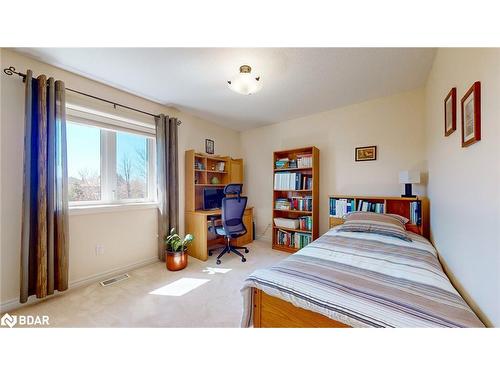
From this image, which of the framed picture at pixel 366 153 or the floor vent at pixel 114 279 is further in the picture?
the framed picture at pixel 366 153

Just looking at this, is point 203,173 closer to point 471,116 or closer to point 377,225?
point 377,225

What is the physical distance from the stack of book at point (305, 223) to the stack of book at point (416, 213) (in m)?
1.27

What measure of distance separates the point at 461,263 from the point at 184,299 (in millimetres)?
2150

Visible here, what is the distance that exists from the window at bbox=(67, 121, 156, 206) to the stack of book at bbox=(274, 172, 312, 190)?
6.70 ft

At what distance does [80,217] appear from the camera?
208 centimetres

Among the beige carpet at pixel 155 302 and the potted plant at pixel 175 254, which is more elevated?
the potted plant at pixel 175 254

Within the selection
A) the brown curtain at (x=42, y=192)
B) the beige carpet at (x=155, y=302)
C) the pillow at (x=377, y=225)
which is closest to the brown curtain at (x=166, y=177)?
the beige carpet at (x=155, y=302)

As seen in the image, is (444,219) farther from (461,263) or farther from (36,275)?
(36,275)

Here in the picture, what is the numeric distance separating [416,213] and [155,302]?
301 centimetres

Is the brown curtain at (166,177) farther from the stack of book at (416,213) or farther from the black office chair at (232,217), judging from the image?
the stack of book at (416,213)

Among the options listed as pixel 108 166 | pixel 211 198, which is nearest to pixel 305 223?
pixel 211 198

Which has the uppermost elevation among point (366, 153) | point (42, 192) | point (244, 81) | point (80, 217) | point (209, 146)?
point (244, 81)

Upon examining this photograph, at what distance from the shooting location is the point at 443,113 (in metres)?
1.57

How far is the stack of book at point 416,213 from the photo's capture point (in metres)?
2.17
